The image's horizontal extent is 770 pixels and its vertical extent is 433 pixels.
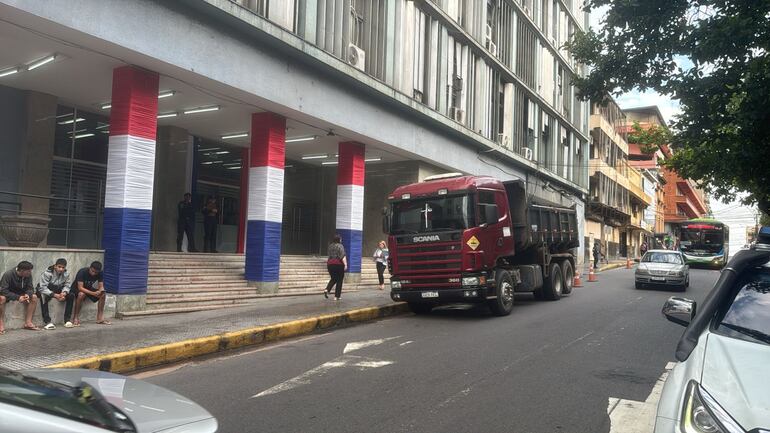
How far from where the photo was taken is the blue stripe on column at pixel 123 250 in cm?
1015

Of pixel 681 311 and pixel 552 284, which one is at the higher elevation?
pixel 681 311

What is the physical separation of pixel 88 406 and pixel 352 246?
14373 mm

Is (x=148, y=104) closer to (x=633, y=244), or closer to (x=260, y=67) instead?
(x=260, y=67)

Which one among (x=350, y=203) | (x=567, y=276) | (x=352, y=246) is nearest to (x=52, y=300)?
(x=352, y=246)

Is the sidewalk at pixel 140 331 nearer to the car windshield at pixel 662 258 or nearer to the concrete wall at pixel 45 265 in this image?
the concrete wall at pixel 45 265

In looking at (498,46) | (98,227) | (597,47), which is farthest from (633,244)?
(98,227)

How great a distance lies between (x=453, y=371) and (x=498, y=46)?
70.7ft

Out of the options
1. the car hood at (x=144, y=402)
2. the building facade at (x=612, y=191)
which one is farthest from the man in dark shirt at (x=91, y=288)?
the building facade at (x=612, y=191)

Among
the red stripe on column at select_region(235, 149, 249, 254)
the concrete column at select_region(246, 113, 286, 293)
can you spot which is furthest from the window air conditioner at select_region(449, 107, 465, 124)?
the concrete column at select_region(246, 113, 286, 293)

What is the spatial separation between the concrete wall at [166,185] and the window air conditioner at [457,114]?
32.4 ft

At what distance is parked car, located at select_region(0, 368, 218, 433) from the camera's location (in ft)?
6.64

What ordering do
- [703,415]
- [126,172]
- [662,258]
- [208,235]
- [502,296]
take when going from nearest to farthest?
[703,415]
[126,172]
[502,296]
[208,235]
[662,258]

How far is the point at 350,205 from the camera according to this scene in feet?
54.9

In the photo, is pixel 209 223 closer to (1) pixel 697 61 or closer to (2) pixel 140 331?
(2) pixel 140 331
